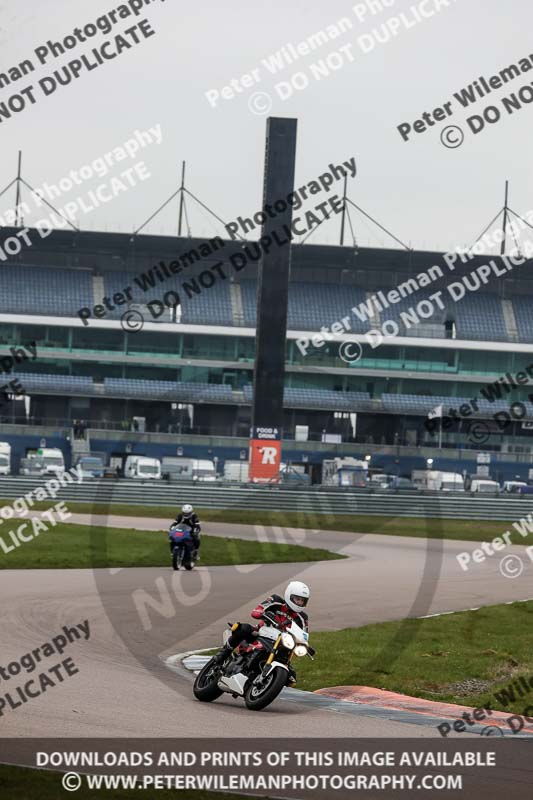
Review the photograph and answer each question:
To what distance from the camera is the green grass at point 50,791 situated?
28.6ft

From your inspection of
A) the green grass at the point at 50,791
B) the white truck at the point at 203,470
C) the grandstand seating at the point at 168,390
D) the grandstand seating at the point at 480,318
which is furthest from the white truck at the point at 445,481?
the green grass at the point at 50,791

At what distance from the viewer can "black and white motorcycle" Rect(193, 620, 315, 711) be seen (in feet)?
41.8

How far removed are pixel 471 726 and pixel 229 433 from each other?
68793mm

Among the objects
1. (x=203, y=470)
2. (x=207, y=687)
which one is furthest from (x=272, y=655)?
(x=203, y=470)

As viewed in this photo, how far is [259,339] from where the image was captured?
62250 mm

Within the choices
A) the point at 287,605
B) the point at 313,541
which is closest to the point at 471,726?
the point at 287,605

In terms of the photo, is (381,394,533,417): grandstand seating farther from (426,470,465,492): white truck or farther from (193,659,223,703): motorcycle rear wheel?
(193,659,223,703): motorcycle rear wheel

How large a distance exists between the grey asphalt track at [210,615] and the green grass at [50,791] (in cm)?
150

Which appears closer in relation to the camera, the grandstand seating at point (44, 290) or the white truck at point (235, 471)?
the white truck at point (235, 471)

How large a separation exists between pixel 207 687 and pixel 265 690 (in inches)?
28.4

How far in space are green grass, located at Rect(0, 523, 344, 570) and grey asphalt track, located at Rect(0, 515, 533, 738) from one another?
40.3 inches

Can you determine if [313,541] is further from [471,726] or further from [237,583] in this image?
[471,726]

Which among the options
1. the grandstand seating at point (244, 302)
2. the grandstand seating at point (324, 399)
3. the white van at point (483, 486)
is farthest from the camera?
the grandstand seating at point (244, 302)

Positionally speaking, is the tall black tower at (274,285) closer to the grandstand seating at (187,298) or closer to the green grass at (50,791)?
the grandstand seating at (187,298)
